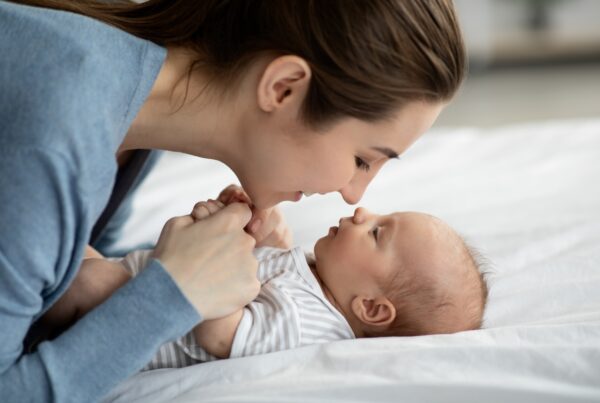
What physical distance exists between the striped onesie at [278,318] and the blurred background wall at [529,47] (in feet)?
12.4

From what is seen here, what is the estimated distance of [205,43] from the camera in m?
1.23

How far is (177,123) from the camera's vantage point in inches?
49.8

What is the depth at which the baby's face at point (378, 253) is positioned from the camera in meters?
1.37

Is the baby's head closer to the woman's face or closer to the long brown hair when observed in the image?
the woman's face

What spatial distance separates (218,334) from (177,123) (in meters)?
0.35

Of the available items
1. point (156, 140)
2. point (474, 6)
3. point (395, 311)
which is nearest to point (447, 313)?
point (395, 311)

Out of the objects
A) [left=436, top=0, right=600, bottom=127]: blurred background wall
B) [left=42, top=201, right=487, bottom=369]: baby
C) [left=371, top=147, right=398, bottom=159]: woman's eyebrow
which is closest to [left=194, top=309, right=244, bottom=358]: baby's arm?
[left=42, top=201, right=487, bottom=369]: baby

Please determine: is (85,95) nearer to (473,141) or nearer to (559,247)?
(559,247)

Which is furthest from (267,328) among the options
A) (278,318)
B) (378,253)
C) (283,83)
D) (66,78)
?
(66,78)

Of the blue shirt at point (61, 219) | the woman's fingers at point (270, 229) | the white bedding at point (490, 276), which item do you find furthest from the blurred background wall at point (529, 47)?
the blue shirt at point (61, 219)

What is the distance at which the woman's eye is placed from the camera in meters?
1.26

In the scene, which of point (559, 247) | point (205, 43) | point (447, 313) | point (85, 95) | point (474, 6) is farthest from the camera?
point (474, 6)

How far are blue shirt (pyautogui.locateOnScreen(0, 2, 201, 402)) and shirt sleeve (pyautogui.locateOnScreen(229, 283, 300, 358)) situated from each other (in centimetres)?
17

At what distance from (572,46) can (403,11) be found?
188 inches
